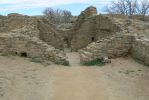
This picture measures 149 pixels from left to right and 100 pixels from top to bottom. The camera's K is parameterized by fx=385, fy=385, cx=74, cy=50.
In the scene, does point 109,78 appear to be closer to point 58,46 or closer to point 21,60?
point 21,60

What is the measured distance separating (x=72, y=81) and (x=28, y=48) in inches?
148

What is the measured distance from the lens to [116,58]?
52.1ft

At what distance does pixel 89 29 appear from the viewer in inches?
913

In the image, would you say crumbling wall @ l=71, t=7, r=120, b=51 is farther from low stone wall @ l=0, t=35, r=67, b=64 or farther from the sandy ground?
the sandy ground

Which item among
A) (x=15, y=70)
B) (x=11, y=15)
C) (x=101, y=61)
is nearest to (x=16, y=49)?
(x=15, y=70)

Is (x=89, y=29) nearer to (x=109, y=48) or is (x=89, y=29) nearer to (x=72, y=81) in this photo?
(x=109, y=48)

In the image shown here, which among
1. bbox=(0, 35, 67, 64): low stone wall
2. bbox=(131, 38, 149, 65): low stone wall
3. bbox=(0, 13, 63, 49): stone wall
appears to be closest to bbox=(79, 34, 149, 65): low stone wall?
bbox=(131, 38, 149, 65): low stone wall

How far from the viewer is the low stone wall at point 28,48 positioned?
15.3m

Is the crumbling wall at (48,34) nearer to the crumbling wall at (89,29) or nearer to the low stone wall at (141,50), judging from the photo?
the crumbling wall at (89,29)

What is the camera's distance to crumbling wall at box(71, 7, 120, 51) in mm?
21438

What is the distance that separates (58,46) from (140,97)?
38.8 ft

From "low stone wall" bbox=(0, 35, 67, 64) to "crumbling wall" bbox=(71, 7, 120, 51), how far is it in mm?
6134

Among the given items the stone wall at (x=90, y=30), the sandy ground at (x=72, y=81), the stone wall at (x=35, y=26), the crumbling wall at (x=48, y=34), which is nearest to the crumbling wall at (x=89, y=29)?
the stone wall at (x=90, y=30)

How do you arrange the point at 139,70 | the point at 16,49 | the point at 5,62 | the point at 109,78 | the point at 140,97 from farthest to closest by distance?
the point at 16,49, the point at 5,62, the point at 139,70, the point at 109,78, the point at 140,97
